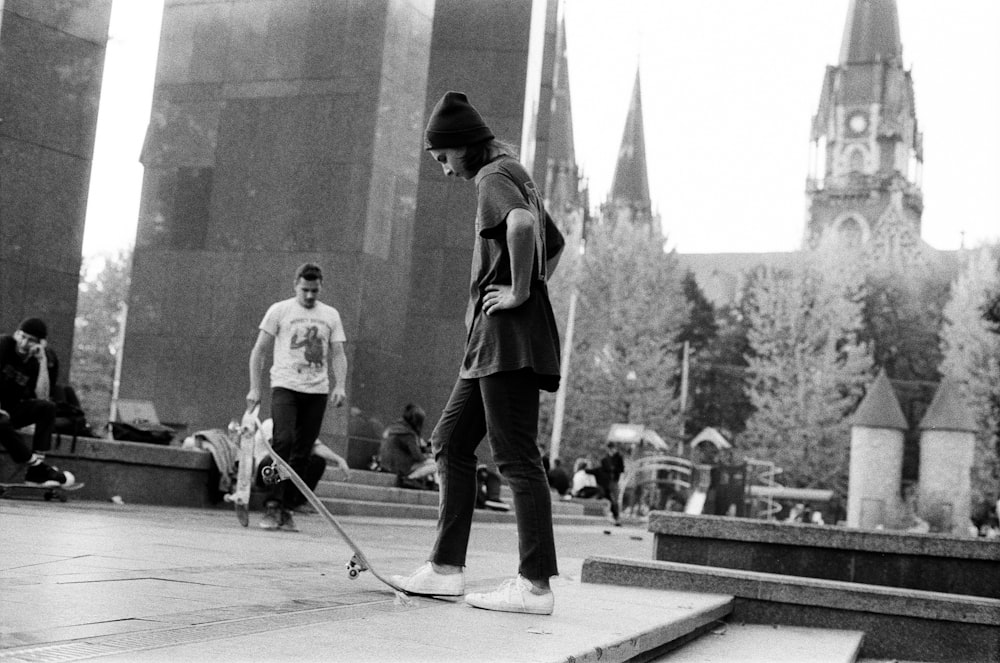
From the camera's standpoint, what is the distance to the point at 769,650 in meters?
4.77

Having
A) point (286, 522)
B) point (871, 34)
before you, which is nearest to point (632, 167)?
point (871, 34)

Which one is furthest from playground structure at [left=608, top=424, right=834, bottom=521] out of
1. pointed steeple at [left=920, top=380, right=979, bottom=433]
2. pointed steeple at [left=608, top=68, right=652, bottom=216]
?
pointed steeple at [left=608, top=68, right=652, bottom=216]

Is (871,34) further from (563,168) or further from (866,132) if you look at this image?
A: (563,168)

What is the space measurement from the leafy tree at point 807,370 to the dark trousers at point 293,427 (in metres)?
44.7

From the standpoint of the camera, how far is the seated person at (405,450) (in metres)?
13.9

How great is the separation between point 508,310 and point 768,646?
5.70 feet

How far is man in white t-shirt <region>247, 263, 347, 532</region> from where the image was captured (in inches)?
343

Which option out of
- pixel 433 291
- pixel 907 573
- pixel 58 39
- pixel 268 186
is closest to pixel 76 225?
pixel 58 39

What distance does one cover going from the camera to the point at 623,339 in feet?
168

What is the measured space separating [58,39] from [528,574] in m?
9.79

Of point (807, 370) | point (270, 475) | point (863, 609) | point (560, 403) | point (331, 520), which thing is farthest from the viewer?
point (807, 370)

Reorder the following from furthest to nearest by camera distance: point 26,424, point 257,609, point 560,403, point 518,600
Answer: point 560,403 → point 26,424 → point 518,600 → point 257,609

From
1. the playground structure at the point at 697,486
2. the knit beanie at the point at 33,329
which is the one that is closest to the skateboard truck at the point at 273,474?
the knit beanie at the point at 33,329

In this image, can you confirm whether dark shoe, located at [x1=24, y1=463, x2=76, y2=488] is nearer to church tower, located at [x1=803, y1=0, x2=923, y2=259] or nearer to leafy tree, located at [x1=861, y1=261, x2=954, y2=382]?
leafy tree, located at [x1=861, y1=261, x2=954, y2=382]
